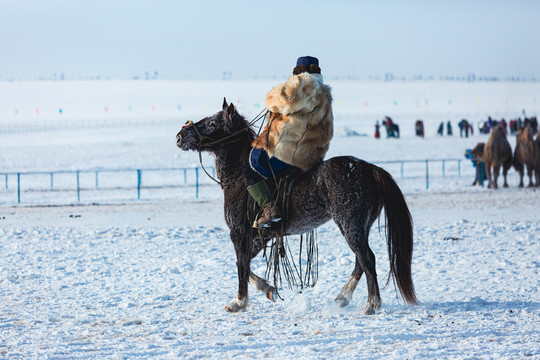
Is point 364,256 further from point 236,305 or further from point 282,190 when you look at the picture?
point 236,305

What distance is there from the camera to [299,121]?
7.52 m

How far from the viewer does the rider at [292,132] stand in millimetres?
7438

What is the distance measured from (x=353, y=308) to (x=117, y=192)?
17.4 meters

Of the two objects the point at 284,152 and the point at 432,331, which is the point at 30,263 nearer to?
the point at 284,152

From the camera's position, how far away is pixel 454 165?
105 feet

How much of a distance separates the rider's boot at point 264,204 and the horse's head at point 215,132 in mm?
717

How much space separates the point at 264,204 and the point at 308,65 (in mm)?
1509

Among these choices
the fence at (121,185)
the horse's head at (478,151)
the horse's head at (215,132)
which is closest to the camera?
the horse's head at (215,132)

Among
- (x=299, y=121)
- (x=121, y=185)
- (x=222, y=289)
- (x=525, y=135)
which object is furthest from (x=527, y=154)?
(x=299, y=121)

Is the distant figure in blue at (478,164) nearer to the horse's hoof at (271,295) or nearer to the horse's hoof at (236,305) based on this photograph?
the horse's hoof at (271,295)

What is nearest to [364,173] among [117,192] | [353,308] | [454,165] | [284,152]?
[284,152]

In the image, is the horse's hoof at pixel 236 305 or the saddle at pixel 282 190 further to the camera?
the horse's hoof at pixel 236 305

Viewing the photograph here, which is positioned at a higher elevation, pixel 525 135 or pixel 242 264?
pixel 525 135

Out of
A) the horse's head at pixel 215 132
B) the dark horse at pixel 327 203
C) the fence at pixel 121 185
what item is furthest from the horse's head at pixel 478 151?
the horse's head at pixel 215 132
